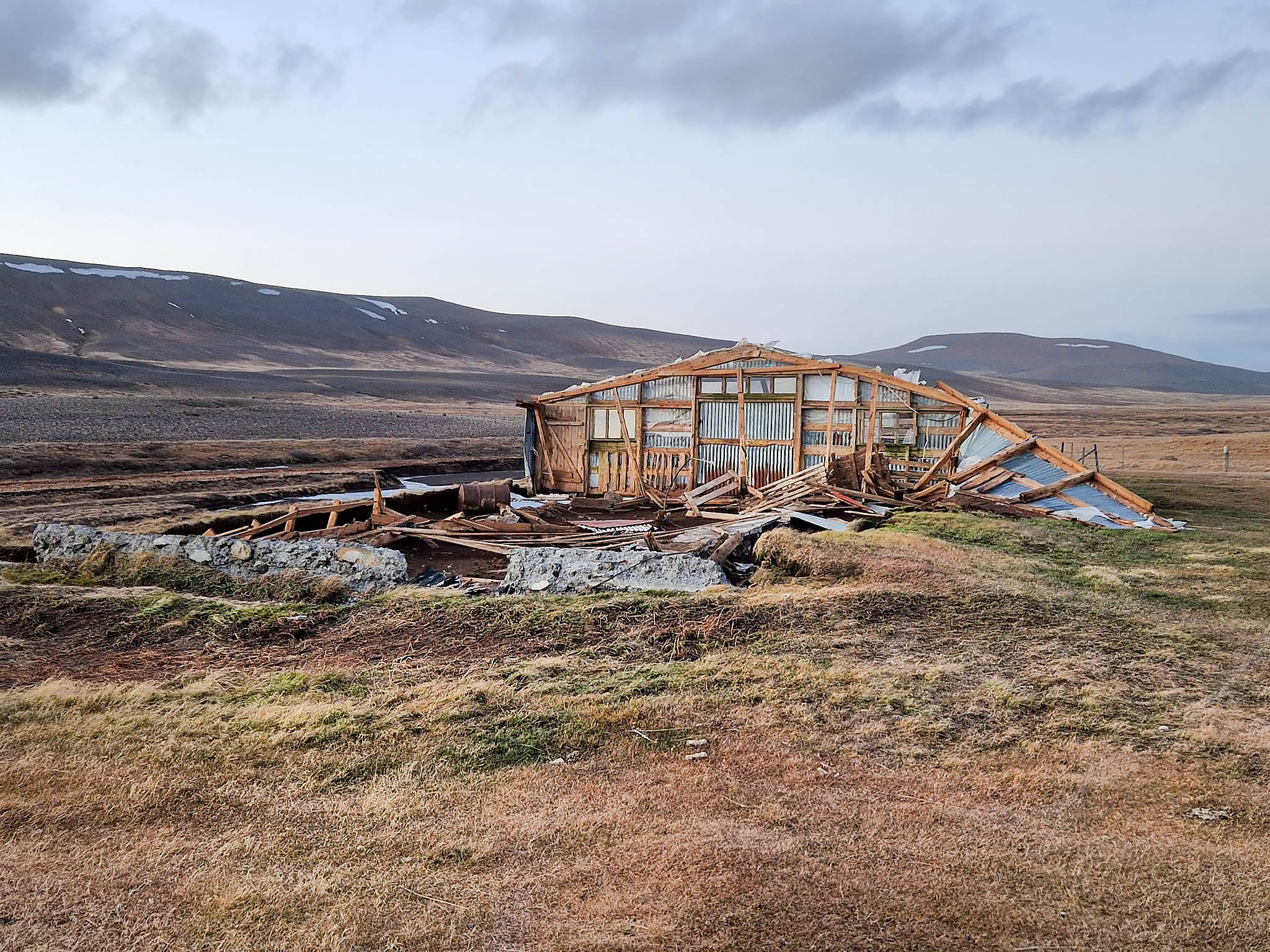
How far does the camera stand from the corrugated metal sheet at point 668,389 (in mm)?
23781

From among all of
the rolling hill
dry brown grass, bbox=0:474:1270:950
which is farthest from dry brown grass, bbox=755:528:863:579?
the rolling hill

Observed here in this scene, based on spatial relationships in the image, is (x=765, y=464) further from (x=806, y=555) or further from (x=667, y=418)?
(x=806, y=555)

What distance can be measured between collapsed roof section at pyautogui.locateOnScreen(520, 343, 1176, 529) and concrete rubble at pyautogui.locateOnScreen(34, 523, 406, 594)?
31.9 ft

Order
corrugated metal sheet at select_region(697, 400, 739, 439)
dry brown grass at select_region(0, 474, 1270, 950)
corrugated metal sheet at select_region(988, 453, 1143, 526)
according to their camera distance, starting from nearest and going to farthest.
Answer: dry brown grass at select_region(0, 474, 1270, 950) < corrugated metal sheet at select_region(988, 453, 1143, 526) < corrugated metal sheet at select_region(697, 400, 739, 439)

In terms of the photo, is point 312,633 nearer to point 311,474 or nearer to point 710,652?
point 710,652

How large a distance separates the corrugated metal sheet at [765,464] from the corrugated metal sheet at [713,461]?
0.52 meters

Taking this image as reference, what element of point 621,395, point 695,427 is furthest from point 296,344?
point 695,427

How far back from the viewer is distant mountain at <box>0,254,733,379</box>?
362 ft

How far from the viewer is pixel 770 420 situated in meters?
23.1

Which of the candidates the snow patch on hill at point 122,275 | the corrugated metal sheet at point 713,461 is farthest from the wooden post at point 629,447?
the snow patch on hill at point 122,275

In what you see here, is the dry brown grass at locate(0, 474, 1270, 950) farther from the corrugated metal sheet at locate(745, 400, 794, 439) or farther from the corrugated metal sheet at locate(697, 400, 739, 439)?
the corrugated metal sheet at locate(697, 400, 739, 439)

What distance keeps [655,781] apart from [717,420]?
17.6 metres

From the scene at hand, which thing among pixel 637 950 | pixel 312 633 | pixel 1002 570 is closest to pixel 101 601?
pixel 312 633

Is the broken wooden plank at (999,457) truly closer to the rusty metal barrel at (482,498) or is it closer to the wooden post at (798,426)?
the wooden post at (798,426)
